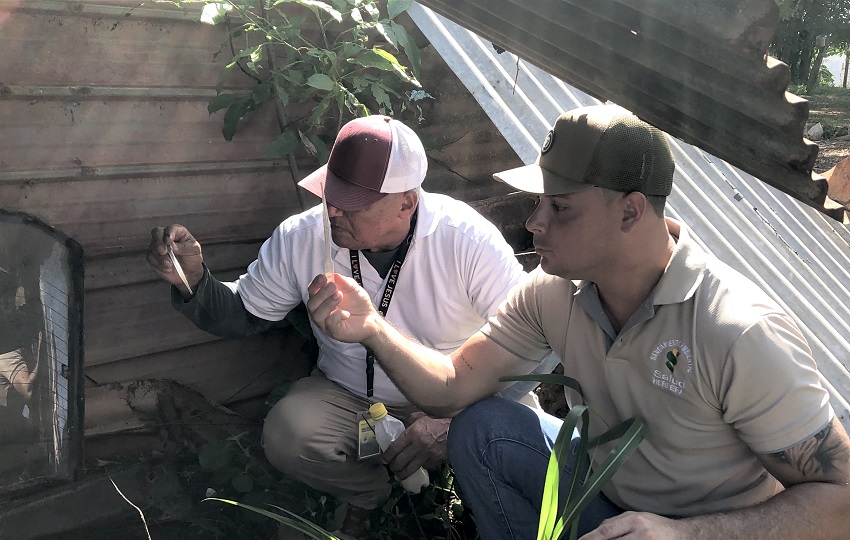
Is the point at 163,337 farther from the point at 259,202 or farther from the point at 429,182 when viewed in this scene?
the point at 429,182

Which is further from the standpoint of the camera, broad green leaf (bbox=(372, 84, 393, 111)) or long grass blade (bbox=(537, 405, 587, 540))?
broad green leaf (bbox=(372, 84, 393, 111))

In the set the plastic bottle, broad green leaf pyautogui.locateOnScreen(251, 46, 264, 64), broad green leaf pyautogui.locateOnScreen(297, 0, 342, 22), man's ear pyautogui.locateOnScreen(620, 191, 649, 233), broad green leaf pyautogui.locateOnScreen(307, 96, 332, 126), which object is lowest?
the plastic bottle

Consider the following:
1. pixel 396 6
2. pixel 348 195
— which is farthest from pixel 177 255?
pixel 396 6

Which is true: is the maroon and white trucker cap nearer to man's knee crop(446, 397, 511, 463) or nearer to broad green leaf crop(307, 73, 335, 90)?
broad green leaf crop(307, 73, 335, 90)

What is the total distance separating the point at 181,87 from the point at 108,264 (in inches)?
30.4

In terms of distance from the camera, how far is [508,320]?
2367 millimetres

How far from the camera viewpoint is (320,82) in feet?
9.73

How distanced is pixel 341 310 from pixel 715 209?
2054mm

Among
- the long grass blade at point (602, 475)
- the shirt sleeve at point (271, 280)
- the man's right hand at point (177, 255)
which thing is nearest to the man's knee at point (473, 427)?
the long grass blade at point (602, 475)

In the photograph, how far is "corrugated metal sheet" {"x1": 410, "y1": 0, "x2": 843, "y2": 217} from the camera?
113 cm

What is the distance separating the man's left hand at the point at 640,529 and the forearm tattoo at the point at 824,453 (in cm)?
32

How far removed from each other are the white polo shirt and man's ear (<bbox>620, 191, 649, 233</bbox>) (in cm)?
85

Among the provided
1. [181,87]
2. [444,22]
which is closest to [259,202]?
[181,87]

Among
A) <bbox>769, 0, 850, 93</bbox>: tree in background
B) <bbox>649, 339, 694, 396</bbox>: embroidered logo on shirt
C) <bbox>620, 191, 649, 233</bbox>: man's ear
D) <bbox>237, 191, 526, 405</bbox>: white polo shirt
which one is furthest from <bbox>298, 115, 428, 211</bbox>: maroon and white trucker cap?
<bbox>769, 0, 850, 93</bbox>: tree in background
